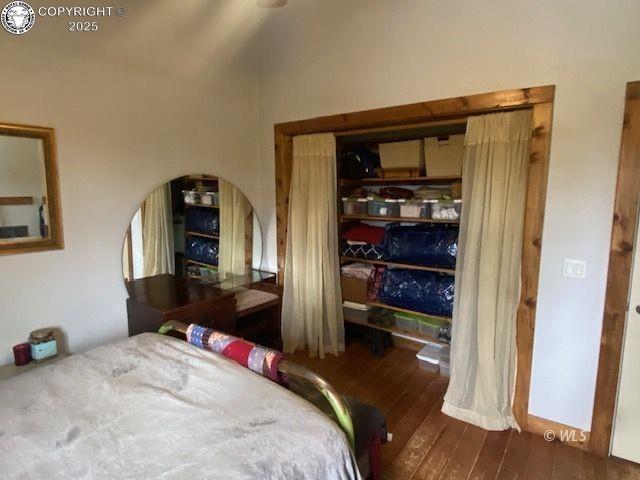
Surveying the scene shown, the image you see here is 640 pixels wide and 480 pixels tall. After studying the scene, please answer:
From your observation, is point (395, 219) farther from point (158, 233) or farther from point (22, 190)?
point (22, 190)

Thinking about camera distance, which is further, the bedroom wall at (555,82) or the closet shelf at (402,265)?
the closet shelf at (402,265)

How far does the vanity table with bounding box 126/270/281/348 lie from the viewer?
2248mm

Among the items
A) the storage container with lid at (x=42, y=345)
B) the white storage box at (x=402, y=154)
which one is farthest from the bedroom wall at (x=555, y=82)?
the storage container with lid at (x=42, y=345)

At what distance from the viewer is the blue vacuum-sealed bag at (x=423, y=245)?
108 inches

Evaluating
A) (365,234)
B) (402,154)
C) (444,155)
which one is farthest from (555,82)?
(365,234)

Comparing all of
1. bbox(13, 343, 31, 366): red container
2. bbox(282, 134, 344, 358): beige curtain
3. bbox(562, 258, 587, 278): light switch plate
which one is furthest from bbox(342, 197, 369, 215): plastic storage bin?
bbox(13, 343, 31, 366): red container

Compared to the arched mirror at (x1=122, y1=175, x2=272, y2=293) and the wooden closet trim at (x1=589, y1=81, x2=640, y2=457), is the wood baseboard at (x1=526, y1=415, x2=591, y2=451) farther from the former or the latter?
the arched mirror at (x1=122, y1=175, x2=272, y2=293)

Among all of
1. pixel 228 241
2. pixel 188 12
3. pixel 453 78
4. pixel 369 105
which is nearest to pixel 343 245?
pixel 228 241

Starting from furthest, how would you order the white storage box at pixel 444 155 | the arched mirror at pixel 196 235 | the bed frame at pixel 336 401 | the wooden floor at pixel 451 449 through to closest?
the white storage box at pixel 444 155, the arched mirror at pixel 196 235, the wooden floor at pixel 451 449, the bed frame at pixel 336 401

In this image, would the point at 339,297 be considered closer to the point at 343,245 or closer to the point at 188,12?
the point at 343,245

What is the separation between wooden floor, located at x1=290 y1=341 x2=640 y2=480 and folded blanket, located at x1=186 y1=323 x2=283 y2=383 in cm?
93

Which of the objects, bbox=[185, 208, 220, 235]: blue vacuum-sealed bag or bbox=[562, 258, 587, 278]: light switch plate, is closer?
bbox=[562, 258, 587, 278]: light switch plate

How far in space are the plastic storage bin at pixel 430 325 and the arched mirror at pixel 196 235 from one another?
143 cm

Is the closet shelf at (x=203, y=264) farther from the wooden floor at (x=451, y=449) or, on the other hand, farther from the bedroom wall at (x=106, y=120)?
the wooden floor at (x=451, y=449)
